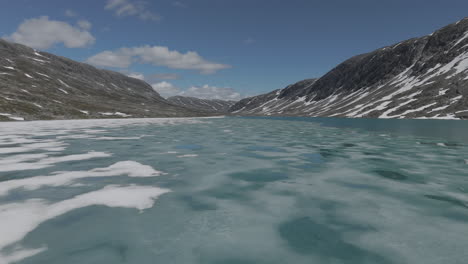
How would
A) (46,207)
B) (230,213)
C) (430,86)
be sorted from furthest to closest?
(430,86) → (46,207) → (230,213)

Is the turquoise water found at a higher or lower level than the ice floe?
lower

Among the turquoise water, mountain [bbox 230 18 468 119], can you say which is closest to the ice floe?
the turquoise water

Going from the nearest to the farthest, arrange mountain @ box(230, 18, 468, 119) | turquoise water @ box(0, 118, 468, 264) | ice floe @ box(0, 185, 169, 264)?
turquoise water @ box(0, 118, 468, 264)
ice floe @ box(0, 185, 169, 264)
mountain @ box(230, 18, 468, 119)

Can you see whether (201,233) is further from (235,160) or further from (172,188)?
(235,160)

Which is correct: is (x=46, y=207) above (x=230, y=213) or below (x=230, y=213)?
above

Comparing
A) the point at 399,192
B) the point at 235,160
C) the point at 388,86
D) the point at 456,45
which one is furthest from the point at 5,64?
the point at 456,45

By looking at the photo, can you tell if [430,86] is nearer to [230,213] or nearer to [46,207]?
[230,213]

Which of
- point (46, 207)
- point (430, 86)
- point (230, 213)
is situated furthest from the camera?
point (430, 86)

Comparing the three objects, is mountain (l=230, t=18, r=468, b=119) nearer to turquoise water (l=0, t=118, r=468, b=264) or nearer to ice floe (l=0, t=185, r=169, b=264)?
turquoise water (l=0, t=118, r=468, b=264)

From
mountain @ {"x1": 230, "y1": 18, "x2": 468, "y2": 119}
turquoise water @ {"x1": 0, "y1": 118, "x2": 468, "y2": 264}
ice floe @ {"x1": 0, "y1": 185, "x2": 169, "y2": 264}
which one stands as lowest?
turquoise water @ {"x1": 0, "y1": 118, "x2": 468, "y2": 264}

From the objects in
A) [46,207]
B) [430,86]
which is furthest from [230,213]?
[430,86]

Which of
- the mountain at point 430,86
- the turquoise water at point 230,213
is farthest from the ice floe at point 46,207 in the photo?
the mountain at point 430,86

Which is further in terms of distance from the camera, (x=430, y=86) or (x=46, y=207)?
(x=430, y=86)

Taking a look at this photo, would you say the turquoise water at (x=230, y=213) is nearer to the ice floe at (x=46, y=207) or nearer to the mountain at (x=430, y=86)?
the ice floe at (x=46, y=207)
